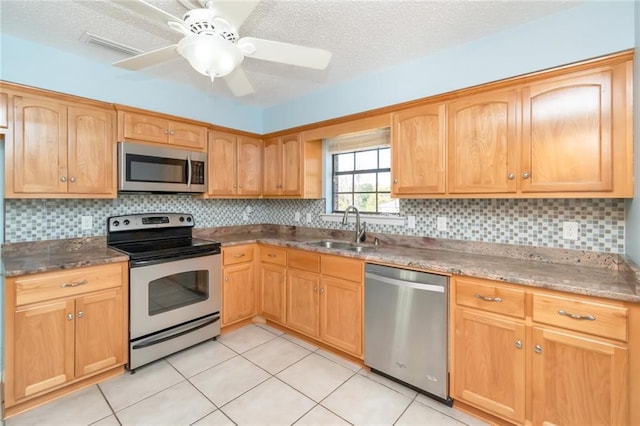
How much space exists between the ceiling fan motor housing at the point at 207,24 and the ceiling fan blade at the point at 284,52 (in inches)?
3.1

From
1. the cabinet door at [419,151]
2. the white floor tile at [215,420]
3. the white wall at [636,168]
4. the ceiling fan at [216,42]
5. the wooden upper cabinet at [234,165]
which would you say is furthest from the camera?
the wooden upper cabinet at [234,165]

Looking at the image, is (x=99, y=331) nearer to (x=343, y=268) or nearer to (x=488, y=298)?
(x=343, y=268)

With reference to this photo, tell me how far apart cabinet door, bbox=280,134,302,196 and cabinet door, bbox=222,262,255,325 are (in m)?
0.98

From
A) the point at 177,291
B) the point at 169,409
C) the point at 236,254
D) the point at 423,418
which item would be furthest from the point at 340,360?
the point at 177,291

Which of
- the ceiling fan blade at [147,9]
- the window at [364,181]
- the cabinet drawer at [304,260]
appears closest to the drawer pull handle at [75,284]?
the cabinet drawer at [304,260]

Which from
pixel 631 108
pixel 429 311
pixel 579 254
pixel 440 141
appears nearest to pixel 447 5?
pixel 440 141

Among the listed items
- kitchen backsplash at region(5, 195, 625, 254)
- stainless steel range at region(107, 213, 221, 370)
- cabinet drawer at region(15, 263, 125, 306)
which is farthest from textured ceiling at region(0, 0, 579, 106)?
cabinet drawer at region(15, 263, 125, 306)

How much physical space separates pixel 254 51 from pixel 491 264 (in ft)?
6.52

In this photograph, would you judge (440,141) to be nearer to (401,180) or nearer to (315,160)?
(401,180)

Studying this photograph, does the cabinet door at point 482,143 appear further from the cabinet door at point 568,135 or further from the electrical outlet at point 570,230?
the electrical outlet at point 570,230

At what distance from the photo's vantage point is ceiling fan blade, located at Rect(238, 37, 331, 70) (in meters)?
1.50

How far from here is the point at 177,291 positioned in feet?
8.27

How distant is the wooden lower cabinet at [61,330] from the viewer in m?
1.78

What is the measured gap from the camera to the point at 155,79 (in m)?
2.85
